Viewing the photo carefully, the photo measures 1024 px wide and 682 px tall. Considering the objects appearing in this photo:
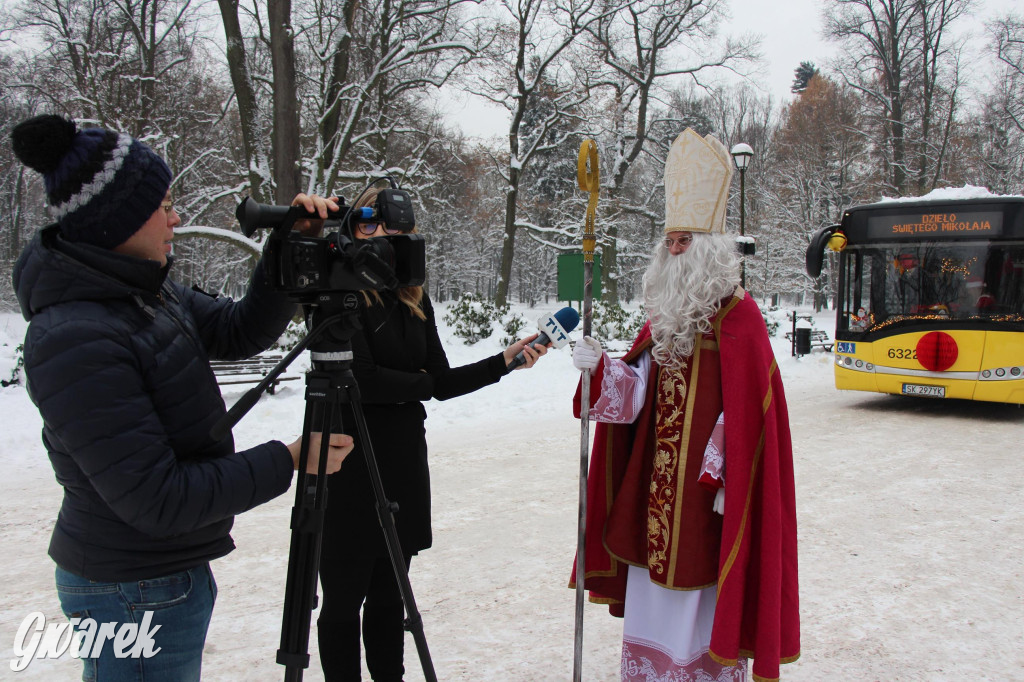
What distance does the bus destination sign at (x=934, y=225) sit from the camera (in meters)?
8.96

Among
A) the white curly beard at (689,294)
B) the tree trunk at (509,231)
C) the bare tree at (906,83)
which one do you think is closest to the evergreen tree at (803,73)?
the bare tree at (906,83)

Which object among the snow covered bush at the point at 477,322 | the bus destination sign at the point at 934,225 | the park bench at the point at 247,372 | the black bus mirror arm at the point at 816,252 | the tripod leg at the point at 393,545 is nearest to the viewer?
the tripod leg at the point at 393,545

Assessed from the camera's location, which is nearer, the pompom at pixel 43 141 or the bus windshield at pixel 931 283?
the pompom at pixel 43 141

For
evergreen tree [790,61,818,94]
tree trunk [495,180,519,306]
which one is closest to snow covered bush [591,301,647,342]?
tree trunk [495,180,519,306]

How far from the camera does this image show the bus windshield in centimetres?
891

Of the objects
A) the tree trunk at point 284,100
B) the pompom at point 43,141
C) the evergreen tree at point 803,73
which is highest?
the evergreen tree at point 803,73

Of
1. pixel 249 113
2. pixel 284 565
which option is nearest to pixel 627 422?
pixel 284 565

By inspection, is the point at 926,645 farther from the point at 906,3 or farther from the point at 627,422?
the point at 906,3

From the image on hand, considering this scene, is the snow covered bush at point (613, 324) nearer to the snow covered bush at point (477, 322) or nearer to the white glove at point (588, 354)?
the snow covered bush at point (477, 322)

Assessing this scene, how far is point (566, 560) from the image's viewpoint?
14.4ft

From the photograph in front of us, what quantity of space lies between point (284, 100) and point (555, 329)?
12.7m

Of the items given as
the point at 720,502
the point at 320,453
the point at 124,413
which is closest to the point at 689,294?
the point at 720,502

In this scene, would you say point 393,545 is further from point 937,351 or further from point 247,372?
point 937,351

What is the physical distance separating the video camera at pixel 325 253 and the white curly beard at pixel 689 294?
1266 mm
